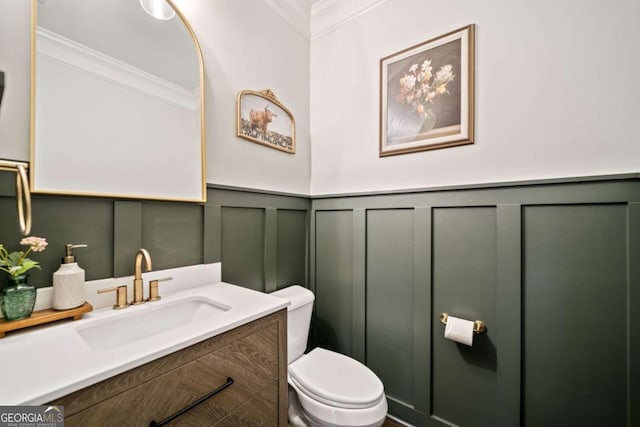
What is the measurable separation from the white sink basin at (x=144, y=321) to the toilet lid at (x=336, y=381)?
57cm

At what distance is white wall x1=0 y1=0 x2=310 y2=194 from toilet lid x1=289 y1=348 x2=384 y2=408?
40.3 inches

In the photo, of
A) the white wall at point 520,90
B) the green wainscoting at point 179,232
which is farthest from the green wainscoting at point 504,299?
the green wainscoting at point 179,232

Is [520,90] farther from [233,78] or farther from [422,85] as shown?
[233,78]

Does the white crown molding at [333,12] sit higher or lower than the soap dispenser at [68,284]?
higher

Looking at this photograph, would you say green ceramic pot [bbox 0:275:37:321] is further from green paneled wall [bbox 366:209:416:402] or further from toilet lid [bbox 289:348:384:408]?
green paneled wall [bbox 366:209:416:402]

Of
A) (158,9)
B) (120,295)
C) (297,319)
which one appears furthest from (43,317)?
(158,9)

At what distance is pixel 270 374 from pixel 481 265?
3.56ft

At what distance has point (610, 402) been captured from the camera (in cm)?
102

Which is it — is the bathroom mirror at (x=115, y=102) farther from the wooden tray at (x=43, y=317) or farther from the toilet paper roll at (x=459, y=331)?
the toilet paper roll at (x=459, y=331)

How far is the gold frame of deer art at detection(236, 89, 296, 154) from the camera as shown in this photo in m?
1.46

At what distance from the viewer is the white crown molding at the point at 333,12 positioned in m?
1.63

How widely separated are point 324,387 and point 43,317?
41.6 inches

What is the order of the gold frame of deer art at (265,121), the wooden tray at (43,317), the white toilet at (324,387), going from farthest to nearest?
the gold frame of deer art at (265,121)
the white toilet at (324,387)
the wooden tray at (43,317)

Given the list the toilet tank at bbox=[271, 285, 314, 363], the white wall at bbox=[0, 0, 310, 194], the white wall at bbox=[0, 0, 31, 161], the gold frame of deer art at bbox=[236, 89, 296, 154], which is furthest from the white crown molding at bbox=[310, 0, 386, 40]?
the toilet tank at bbox=[271, 285, 314, 363]
